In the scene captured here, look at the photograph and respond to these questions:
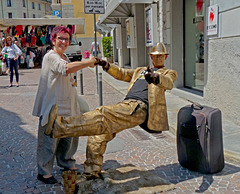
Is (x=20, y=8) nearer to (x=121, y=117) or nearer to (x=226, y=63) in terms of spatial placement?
(x=226, y=63)

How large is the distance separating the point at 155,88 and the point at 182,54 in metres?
6.17

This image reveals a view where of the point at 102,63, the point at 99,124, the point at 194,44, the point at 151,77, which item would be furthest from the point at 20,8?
Result: the point at 151,77

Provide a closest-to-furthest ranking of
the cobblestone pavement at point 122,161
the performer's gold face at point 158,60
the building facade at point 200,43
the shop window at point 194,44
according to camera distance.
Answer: the cobblestone pavement at point 122,161 → the performer's gold face at point 158,60 → the building facade at point 200,43 → the shop window at point 194,44

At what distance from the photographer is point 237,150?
172 inches

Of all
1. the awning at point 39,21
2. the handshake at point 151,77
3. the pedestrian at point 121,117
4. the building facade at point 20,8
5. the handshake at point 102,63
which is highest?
the building facade at point 20,8

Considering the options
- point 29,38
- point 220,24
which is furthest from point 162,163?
point 29,38

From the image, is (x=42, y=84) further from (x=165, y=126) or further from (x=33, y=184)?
(x=165, y=126)

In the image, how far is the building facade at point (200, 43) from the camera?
19.7 ft

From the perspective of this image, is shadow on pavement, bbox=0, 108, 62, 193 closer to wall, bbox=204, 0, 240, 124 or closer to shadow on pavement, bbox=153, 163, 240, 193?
shadow on pavement, bbox=153, 163, 240, 193

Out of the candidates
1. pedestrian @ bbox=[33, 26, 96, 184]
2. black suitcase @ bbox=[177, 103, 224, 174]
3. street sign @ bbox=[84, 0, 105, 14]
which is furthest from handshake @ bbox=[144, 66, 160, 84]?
street sign @ bbox=[84, 0, 105, 14]

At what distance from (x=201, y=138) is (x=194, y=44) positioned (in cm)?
555

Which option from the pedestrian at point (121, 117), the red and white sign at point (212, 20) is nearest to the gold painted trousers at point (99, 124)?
the pedestrian at point (121, 117)

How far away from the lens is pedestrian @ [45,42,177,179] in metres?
3.06

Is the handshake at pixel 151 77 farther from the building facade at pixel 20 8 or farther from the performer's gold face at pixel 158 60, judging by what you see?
the building facade at pixel 20 8
